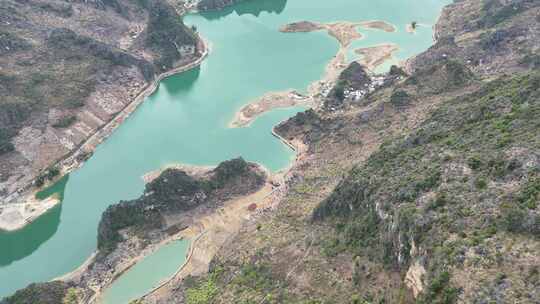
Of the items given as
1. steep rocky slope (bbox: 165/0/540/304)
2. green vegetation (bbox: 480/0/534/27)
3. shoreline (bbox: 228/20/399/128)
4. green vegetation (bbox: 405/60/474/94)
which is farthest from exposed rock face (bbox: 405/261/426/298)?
green vegetation (bbox: 480/0/534/27)

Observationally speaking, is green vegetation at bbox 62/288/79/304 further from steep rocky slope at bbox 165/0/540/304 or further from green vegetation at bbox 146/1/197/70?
green vegetation at bbox 146/1/197/70

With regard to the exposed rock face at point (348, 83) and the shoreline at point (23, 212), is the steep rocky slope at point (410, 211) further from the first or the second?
the shoreline at point (23, 212)

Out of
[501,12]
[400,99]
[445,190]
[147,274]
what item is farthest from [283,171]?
[501,12]

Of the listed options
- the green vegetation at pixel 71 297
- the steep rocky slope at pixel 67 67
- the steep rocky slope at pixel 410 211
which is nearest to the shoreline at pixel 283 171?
the steep rocky slope at pixel 410 211

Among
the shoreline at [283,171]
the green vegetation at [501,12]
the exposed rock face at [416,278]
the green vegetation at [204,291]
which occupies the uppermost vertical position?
the exposed rock face at [416,278]

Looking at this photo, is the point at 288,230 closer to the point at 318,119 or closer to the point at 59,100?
the point at 318,119

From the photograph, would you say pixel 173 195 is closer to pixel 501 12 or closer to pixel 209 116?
pixel 209 116
